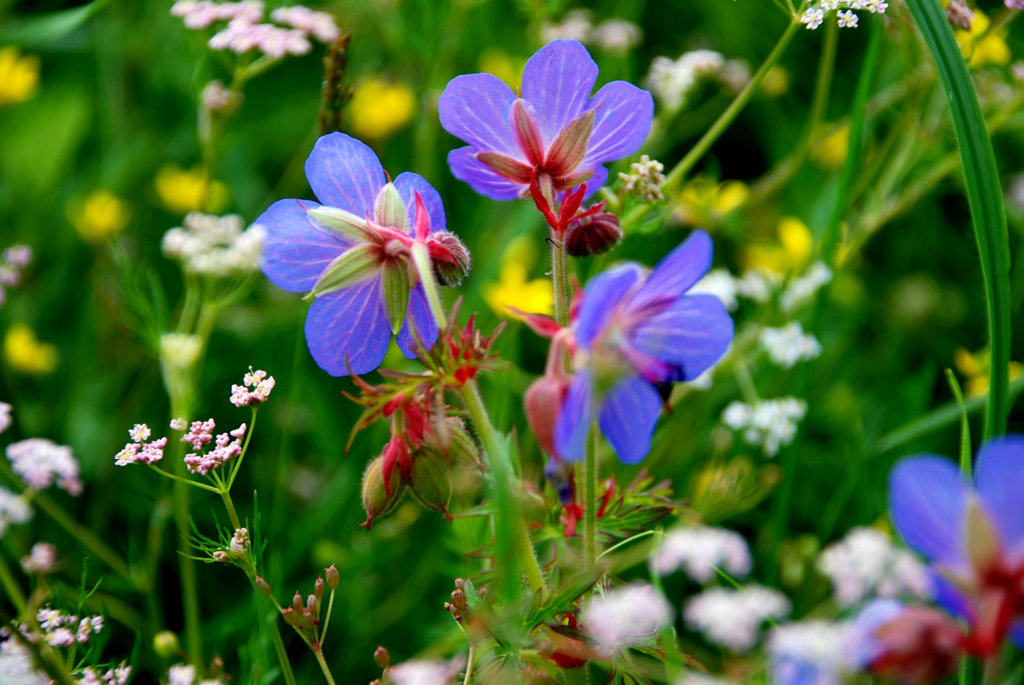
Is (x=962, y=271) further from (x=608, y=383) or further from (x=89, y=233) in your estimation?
(x=89, y=233)

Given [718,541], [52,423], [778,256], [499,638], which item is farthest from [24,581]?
[778,256]

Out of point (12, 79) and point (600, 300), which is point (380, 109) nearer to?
point (12, 79)

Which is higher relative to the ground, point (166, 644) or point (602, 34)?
point (602, 34)

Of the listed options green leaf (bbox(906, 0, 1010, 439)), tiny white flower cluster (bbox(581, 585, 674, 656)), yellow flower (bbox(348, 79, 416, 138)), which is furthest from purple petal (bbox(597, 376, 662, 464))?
yellow flower (bbox(348, 79, 416, 138))

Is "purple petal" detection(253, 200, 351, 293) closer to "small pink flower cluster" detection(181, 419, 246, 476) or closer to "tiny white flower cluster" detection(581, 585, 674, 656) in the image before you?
"small pink flower cluster" detection(181, 419, 246, 476)

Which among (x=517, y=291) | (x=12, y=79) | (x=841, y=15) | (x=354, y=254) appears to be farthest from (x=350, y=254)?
(x=12, y=79)

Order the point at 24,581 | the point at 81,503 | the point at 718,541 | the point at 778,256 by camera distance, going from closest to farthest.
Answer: the point at 718,541
the point at 24,581
the point at 81,503
the point at 778,256
